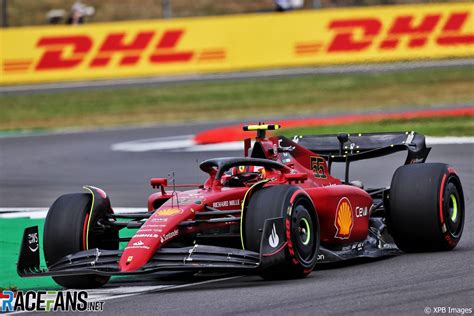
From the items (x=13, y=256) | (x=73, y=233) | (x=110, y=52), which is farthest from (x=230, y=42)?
(x=73, y=233)

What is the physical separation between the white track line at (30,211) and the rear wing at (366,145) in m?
2.83

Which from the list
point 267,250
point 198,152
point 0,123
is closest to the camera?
point 267,250

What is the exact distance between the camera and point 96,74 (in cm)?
3275

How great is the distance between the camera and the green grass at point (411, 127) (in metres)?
20.8

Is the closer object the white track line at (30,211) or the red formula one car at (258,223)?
the red formula one car at (258,223)

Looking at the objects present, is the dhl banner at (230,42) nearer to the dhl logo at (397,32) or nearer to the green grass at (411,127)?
the dhl logo at (397,32)

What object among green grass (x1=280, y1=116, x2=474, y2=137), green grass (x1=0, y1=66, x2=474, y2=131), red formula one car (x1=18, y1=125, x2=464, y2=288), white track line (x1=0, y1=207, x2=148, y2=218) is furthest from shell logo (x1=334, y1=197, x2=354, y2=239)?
green grass (x1=0, y1=66, x2=474, y2=131)

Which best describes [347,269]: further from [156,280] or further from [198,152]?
[198,152]

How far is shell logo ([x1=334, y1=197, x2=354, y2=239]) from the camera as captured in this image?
33.1 ft

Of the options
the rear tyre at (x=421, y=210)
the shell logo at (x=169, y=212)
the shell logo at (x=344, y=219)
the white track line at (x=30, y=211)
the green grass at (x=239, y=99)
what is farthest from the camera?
the green grass at (x=239, y=99)

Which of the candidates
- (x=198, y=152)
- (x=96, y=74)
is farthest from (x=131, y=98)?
(x=198, y=152)

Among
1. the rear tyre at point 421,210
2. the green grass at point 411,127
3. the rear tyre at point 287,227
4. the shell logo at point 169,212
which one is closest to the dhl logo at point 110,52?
the green grass at point 411,127

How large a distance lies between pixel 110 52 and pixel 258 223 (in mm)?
24249

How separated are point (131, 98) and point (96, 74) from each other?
1936 millimetres
